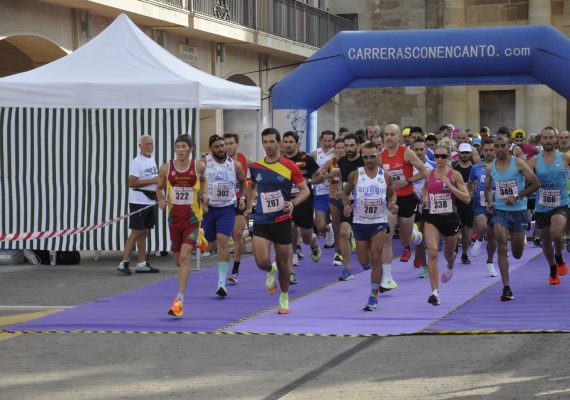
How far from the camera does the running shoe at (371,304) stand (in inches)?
488

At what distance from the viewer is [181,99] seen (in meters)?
16.6

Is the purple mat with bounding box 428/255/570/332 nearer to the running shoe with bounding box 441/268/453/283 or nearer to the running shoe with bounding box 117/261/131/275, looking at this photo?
the running shoe with bounding box 441/268/453/283

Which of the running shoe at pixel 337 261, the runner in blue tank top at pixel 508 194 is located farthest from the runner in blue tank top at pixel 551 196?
the running shoe at pixel 337 261

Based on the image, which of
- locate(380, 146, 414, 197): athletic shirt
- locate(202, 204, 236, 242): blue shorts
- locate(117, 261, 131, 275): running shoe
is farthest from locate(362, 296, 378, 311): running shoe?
locate(117, 261, 131, 275): running shoe

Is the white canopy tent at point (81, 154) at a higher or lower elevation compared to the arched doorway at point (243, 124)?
lower

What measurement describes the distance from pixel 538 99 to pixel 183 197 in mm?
29797

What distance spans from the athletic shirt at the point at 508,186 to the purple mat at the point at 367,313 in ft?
3.32

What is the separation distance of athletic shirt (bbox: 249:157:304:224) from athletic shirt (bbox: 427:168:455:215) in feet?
5.36

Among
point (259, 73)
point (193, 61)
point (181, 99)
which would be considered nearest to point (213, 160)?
point (181, 99)

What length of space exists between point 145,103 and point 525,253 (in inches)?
232

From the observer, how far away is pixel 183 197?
496 inches

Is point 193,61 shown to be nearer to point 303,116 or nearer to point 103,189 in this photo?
point 303,116

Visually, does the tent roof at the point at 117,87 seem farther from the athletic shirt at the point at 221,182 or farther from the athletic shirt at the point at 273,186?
the athletic shirt at the point at 273,186

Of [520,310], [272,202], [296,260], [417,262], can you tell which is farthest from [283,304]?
[296,260]
